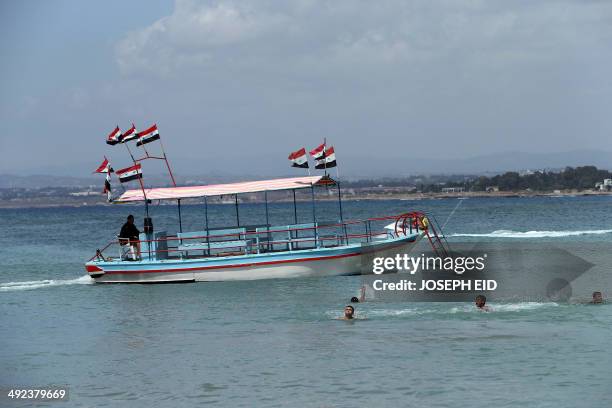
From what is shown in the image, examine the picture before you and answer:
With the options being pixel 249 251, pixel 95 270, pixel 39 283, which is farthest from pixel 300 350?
pixel 39 283

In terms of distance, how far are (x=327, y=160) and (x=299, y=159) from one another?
1040 millimetres

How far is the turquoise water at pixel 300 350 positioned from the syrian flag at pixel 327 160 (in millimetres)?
Result: 4534

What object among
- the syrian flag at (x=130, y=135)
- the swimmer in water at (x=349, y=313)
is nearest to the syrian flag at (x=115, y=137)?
the syrian flag at (x=130, y=135)

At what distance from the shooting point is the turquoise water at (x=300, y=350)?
17188mm

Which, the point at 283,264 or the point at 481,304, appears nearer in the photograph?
the point at 481,304

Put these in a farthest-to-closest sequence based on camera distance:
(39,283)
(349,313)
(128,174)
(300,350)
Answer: (39,283) → (128,174) → (349,313) → (300,350)

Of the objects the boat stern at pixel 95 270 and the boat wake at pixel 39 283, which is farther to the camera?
the boat wake at pixel 39 283

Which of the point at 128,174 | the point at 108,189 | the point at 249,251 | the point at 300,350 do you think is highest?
the point at 128,174

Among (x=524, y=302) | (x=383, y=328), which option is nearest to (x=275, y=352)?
(x=383, y=328)

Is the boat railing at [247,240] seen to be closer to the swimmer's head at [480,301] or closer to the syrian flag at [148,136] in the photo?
the syrian flag at [148,136]

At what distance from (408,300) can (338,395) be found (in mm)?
10334

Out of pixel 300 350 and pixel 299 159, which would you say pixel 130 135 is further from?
pixel 300 350

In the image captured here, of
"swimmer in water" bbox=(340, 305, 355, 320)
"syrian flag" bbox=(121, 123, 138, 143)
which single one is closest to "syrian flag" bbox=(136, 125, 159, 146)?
"syrian flag" bbox=(121, 123, 138, 143)

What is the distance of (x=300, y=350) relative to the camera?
20.9 metres
